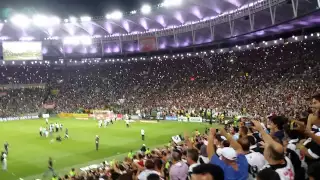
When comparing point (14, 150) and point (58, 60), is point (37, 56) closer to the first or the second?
point (58, 60)

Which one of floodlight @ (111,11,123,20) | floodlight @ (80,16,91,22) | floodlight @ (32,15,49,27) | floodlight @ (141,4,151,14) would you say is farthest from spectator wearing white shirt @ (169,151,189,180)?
floodlight @ (80,16,91,22)

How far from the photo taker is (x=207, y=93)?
53.3 meters

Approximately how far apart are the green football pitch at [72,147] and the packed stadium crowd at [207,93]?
13.0 feet

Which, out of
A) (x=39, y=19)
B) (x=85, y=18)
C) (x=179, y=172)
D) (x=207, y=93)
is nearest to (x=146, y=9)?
(x=85, y=18)

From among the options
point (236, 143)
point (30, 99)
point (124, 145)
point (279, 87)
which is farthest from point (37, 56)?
point (236, 143)

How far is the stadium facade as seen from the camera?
48.6 metres

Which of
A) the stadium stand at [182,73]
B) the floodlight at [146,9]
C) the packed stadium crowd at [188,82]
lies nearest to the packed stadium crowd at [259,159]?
the stadium stand at [182,73]

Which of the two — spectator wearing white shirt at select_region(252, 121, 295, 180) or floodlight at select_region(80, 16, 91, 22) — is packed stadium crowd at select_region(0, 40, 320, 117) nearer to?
floodlight at select_region(80, 16, 91, 22)

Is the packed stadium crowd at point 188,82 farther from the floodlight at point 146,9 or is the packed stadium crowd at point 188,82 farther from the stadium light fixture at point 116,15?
the stadium light fixture at point 116,15

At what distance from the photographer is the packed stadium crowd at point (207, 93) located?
5999 millimetres

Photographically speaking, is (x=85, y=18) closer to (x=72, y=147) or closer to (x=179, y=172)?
(x=72, y=147)

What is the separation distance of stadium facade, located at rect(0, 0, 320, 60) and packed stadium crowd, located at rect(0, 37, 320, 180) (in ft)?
15.5

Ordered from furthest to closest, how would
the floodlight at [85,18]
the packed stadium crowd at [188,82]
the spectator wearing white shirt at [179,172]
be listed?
the floodlight at [85,18] → the packed stadium crowd at [188,82] → the spectator wearing white shirt at [179,172]

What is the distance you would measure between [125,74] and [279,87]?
4276 centimetres
